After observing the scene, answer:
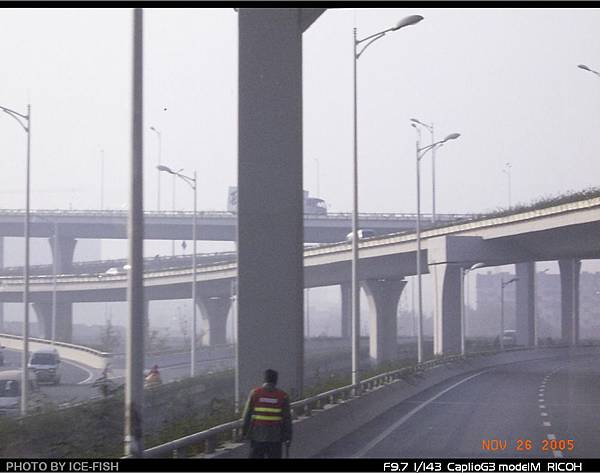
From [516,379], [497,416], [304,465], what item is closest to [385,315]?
[516,379]

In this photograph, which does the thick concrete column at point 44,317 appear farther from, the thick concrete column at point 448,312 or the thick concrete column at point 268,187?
the thick concrete column at point 268,187

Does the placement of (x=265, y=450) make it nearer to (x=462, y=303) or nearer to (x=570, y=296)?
(x=462, y=303)

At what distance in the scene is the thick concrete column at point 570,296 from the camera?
9119cm

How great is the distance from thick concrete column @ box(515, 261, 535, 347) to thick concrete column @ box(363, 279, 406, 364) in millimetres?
11423

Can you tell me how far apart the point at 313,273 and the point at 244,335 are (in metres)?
52.0

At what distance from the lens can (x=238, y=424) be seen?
17688 millimetres

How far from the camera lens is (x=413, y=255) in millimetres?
77500

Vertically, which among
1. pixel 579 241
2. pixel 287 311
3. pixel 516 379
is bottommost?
pixel 516 379

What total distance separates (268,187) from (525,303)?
6949cm

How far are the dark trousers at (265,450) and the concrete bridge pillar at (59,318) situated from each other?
6171cm

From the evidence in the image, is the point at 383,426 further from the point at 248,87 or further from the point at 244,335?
the point at 248,87

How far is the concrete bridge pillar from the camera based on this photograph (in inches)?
3056

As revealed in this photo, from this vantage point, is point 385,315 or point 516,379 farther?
point 385,315
